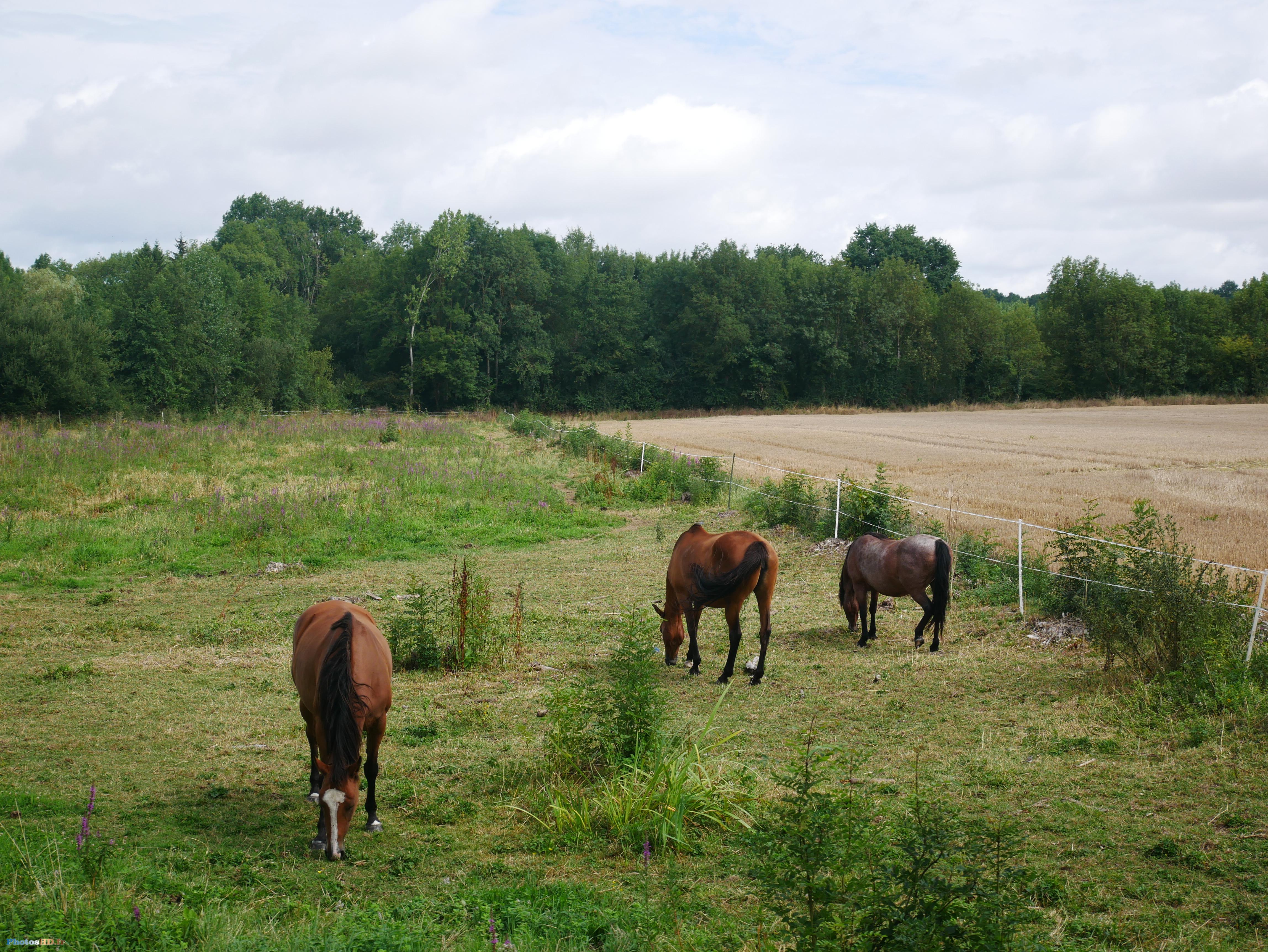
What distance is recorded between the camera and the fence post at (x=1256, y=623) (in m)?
7.36

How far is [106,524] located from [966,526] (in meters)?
15.7

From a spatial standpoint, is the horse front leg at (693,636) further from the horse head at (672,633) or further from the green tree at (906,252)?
the green tree at (906,252)

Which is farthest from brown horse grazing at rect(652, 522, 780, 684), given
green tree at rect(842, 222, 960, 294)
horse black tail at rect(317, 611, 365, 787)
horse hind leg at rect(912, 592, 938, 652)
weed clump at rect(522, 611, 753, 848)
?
green tree at rect(842, 222, 960, 294)

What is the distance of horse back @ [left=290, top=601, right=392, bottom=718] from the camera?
5348 mm

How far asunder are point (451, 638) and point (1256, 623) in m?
7.78

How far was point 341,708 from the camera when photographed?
5.02 metres

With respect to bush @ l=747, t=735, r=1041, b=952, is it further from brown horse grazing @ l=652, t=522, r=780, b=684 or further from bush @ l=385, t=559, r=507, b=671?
bush @ l=385, t=559, r=507, b=671

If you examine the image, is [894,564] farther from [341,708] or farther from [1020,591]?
[341,708]

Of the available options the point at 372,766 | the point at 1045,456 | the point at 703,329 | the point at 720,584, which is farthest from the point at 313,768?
the point at 703,329

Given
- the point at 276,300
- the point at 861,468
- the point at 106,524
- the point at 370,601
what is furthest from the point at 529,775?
the point at 276,300

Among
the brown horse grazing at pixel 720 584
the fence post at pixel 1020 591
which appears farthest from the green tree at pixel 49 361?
the fence post at pixel 1020 591

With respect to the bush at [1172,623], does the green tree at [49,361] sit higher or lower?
higher

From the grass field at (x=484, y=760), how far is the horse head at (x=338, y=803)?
0.48 feet

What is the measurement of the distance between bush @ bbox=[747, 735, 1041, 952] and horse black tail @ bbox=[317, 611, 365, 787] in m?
2.33
